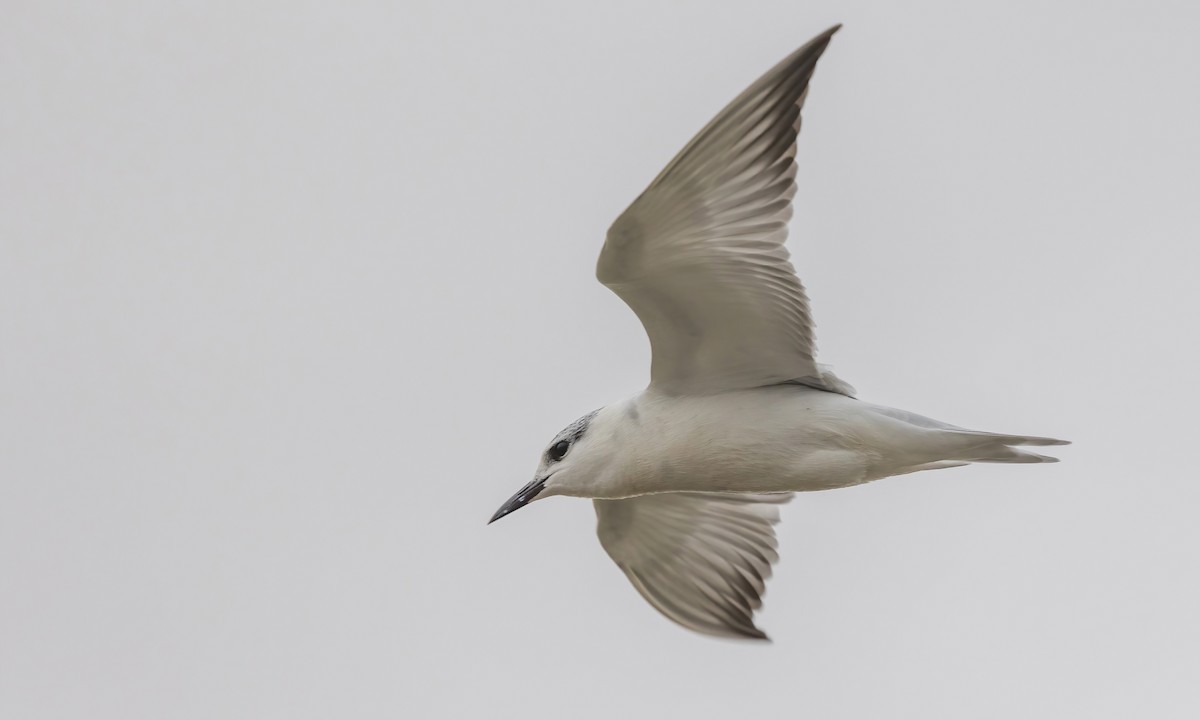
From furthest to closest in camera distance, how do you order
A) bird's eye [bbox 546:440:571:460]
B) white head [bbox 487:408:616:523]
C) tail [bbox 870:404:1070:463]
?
bird's eye [bbox 546:440:571:460], white head [bbox 487:408:616:523], tail [bbox 870:404:1070:463]

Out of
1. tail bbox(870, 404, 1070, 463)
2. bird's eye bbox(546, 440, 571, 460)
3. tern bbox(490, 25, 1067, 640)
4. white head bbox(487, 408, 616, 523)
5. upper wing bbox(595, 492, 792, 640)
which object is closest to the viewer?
tern bbox(490, 25, 1067, 640)

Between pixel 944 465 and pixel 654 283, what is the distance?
6.77ft

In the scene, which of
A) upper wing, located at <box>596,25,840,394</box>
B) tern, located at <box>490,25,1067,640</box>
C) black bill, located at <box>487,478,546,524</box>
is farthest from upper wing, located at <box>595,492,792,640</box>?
upper wing, located at <box>596,25,840,394</box>

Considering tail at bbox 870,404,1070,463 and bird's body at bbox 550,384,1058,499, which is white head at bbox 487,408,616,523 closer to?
bird's body at bbox 550,384,1058,499

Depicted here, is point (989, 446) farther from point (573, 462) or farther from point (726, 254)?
point (573, 462)

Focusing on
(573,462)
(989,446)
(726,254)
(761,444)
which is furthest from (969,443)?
(573,462)

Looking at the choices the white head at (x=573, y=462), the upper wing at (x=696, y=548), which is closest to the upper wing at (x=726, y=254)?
the white head at (x=573, y=462)

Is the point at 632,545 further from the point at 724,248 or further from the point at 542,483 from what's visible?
the point at 724,248

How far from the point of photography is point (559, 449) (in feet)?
30.6

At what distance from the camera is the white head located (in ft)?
30.1

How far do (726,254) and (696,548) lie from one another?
3057 millimetres

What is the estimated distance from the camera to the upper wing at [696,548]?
1062 cm

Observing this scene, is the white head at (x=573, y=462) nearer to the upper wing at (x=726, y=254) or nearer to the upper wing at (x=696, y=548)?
the upper wing at (x=726, y=254)

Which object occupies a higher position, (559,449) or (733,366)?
(733,366)
